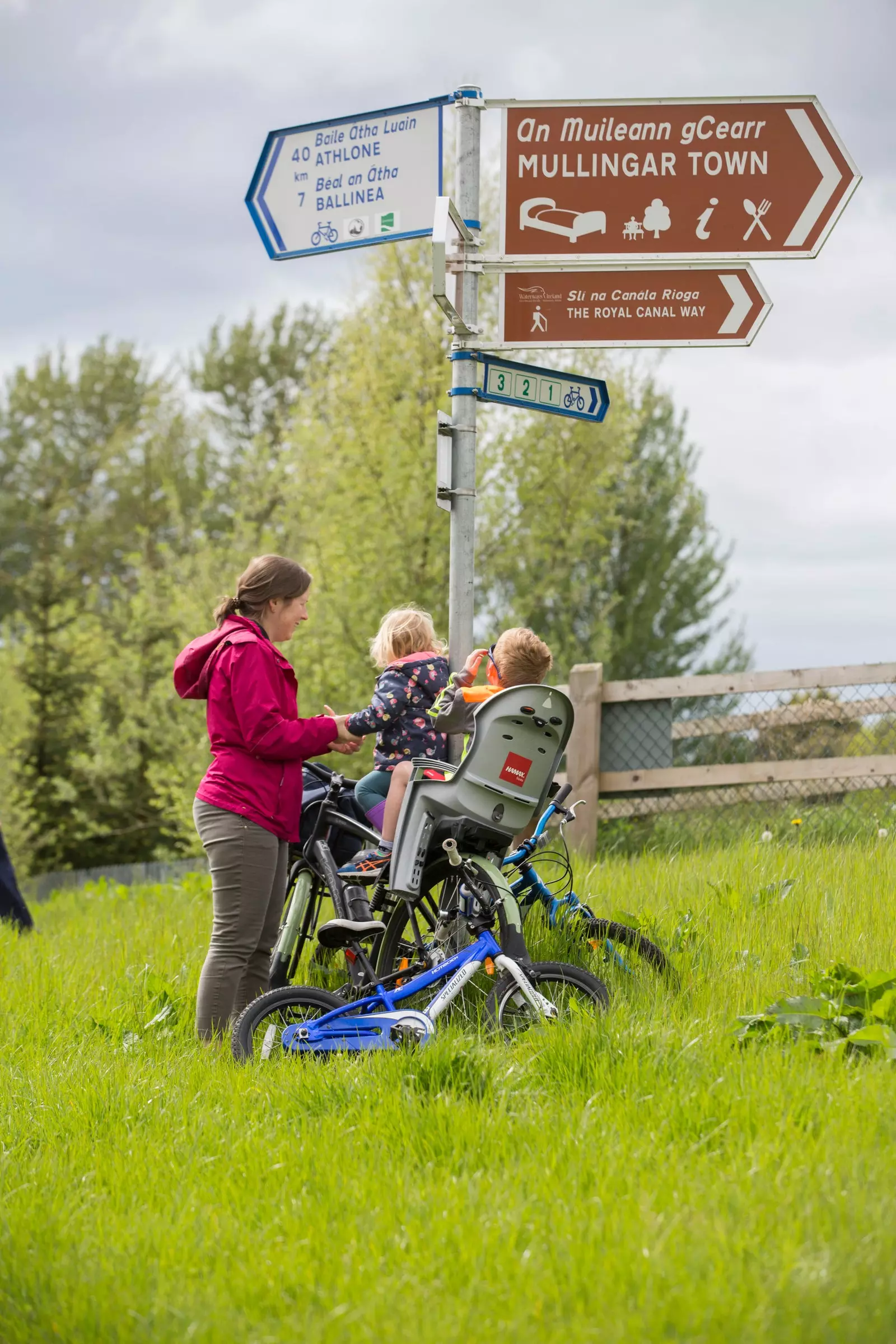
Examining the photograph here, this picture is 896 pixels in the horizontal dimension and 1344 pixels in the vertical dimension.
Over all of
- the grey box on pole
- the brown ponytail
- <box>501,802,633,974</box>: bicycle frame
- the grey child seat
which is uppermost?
the grey box on pole

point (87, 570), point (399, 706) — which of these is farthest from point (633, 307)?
point (87, 570)

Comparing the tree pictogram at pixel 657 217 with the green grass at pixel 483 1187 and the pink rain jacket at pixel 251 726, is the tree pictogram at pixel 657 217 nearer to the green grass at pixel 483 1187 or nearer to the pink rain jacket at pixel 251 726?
the pink rain jacket at pixel 251 726

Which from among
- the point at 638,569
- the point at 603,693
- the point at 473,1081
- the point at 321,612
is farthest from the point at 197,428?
the point at 473,1081

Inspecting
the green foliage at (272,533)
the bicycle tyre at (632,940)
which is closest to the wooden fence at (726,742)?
the bicycle tyre at (632,940)

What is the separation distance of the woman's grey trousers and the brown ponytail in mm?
767

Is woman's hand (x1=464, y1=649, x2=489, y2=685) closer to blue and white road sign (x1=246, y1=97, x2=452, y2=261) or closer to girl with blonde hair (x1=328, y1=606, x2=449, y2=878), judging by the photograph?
girl with blonde hair (x1=328, y1=606, x2=449, y2=878)

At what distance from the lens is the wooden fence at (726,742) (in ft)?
27.2

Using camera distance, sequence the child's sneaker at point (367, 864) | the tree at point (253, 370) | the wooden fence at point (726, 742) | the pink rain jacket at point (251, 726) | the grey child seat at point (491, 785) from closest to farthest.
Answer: the grey child seat at point (491, 785) → the pink rain jacket at point (251, 726) → the child's sneaker at point (367, 864) → the wooden fence at point (726, 742) → the tree at point (253, 370)

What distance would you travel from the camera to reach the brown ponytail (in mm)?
4887

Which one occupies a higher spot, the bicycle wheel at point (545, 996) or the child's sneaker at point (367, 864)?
the child's sneaker at point (367, 864)

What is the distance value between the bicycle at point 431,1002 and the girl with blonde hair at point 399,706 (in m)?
0.60

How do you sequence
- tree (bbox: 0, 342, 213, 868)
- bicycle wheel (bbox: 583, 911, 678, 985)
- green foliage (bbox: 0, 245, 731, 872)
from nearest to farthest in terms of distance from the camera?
bicycle wheel (bbox: 583, 911, 678, 985) < green foliage (bbox: 0, 245, 731, 872) < tree (bbox: 0, 342, 213, 868)

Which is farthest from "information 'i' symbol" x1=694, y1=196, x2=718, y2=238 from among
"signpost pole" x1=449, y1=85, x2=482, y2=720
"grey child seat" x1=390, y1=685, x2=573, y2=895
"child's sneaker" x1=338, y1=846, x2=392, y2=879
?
"child's sneaker" x1=338, y1=846, x2=392, y2=879

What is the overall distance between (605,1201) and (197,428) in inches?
1490
